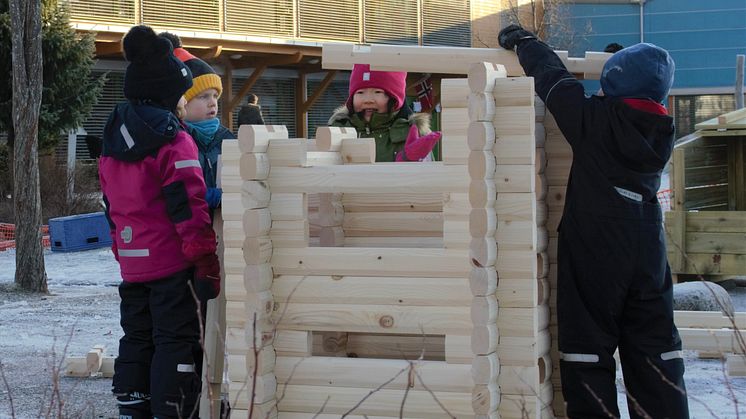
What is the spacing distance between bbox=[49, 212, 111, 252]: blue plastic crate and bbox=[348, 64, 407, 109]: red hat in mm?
8034

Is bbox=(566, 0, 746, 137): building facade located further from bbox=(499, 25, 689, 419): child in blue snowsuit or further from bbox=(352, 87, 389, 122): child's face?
bbox=(499, 25, 689, 419): child in blue snowsuit

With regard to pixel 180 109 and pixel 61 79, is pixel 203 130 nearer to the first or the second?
pixel 180 109

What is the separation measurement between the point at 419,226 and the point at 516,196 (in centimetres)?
89

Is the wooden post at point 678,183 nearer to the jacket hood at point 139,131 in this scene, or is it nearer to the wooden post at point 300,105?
the jacket hood at point 139,131

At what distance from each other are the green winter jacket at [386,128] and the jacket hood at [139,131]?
126cm

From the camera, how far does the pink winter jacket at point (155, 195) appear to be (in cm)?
409

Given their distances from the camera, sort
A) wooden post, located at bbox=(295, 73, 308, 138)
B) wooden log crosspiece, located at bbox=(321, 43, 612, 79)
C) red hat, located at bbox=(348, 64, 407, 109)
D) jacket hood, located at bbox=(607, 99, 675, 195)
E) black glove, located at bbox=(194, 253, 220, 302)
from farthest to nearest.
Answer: wooden post, located at bbox=(295, 73, 308, 138) < red hat, located at bbox=(348, 64, 407, 109) < black glove, located at bbox=(194, 253, 220, 302) < wooden log crosspiece, located at bbox=(321, 43, 612, 79) < jacket hood, located at bbox=(607, 99, 675, 195)

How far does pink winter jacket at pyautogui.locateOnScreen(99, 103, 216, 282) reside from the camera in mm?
4094

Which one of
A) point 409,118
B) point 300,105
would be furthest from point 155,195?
point 300,105

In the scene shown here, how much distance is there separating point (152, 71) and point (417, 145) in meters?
1.30

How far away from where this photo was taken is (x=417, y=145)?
5.00 m

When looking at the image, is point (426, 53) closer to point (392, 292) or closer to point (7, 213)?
point (392, 292)

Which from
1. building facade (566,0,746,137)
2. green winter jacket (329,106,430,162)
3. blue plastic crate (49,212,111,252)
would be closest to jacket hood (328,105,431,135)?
green winter jacket (329,106,430,162)

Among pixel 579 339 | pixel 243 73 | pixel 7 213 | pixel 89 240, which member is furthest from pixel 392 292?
pixel 243 73
